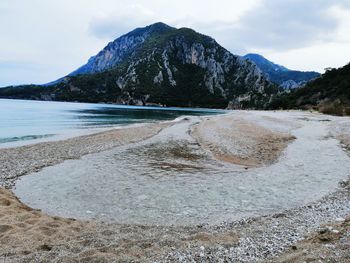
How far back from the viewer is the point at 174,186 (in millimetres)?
16531

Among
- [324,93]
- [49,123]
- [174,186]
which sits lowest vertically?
[49,123]

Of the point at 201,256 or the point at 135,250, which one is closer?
the point at 201,256

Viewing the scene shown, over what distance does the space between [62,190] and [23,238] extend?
6.62 m

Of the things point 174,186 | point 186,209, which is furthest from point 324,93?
point 186,209

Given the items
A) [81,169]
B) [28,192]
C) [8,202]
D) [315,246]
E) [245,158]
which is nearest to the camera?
[315,246]

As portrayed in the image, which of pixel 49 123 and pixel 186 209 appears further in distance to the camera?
pixel 49 123

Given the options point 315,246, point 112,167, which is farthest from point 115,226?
point 112,167

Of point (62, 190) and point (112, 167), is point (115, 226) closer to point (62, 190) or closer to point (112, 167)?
point (62, 190)

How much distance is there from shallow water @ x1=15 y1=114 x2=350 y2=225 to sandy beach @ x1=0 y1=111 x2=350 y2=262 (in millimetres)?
60

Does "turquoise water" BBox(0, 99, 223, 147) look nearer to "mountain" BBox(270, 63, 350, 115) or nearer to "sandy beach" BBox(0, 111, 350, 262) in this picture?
"sandy beach" BBox(0, 111, 350, 262)

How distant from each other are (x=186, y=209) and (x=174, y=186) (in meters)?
3.51

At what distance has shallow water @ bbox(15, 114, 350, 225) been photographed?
12.8 metres

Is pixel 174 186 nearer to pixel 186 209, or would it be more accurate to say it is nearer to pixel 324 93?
pixel 186 209

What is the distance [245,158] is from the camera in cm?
2434
